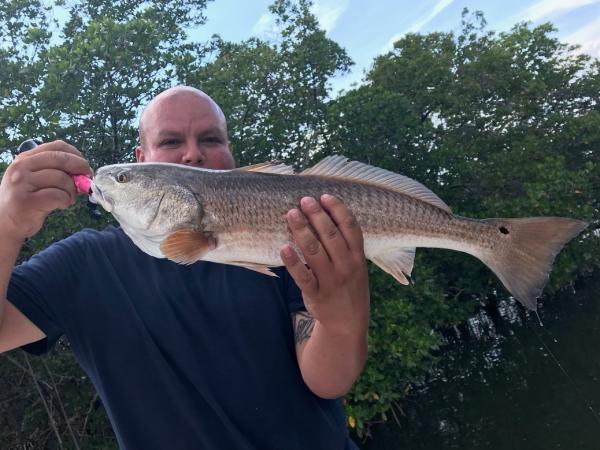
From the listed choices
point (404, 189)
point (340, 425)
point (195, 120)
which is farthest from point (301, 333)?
point (195, 120)

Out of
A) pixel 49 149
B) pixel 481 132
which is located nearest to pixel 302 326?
pixel 49 149

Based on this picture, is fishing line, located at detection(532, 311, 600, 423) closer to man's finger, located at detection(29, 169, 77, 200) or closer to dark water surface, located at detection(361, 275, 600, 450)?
dark water surface, located at detection(361, 275, 600, 450)

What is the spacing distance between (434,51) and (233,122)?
12377 mm

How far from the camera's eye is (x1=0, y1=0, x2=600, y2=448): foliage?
8.55 metres

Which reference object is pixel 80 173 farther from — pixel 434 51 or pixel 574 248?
pixel 434 51

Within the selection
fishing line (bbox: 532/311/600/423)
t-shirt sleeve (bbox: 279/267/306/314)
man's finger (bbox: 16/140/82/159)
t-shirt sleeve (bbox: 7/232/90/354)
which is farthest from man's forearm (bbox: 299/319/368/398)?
fishing line (bbox: 532/311/600/423)

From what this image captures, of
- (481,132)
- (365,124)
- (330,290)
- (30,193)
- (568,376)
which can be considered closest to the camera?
(30,193)

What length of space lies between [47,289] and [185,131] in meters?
1.14

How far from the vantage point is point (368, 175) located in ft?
8.27

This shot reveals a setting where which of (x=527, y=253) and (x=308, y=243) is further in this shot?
(x=527, y=253)

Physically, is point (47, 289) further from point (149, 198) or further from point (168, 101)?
point (168, 101)

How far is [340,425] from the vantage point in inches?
95.5

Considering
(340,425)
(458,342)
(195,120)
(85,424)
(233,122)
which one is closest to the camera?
(340,425)

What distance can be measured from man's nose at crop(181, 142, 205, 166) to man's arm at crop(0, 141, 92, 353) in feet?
2.34
